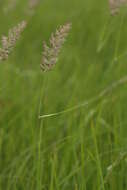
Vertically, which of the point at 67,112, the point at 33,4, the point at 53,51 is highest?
the point at 53,51

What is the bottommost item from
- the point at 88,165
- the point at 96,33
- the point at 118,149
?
the point at 96,33

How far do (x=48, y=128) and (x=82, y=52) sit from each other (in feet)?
4.72

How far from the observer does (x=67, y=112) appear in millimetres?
2070

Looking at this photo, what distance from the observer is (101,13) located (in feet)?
14.5

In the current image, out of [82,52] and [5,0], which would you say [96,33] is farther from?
[5,0]

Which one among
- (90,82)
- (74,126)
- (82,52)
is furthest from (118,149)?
(82,52)

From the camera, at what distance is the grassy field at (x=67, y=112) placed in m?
1.54

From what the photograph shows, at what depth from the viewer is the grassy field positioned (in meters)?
1.54

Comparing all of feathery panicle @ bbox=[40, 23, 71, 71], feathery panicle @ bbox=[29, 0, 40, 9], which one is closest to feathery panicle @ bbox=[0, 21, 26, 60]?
feathery panicle @ bbox=[40, 23, 71, 71]

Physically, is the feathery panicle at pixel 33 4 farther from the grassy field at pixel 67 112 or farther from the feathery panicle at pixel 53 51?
the feathery panicle at pixel 53 51

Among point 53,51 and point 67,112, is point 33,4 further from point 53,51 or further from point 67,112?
point 53,51

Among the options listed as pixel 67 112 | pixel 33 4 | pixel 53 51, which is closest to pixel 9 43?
pixel 53 51

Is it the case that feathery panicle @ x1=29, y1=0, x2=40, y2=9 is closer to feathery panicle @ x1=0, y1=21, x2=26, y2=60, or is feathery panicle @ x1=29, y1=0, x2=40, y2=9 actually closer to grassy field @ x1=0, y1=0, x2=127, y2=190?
grassy field @ x1=0, y1=0, x2=127, y2=190

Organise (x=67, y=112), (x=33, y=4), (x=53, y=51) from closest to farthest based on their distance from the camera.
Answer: (x=53, y=51) → (x=67, y=112) → (x=33, y=4)
